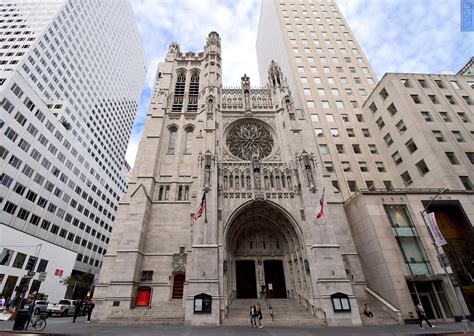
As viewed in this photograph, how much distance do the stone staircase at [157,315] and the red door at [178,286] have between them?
2.94ft

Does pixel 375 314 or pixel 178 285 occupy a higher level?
pixel 178 285

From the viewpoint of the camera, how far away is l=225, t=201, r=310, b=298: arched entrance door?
23516 mm

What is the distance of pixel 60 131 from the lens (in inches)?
1795

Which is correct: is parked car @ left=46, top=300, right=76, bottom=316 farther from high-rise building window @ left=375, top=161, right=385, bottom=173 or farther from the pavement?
high-rise building window @ left=375, top=161, right=385, bottom=173

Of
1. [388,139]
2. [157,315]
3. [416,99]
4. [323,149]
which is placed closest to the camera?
[157,315]

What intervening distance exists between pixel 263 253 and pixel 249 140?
14.8m

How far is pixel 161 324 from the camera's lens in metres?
18.3

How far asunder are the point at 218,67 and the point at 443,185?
35.9 metres

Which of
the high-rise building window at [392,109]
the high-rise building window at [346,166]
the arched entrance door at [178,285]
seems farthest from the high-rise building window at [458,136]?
the arched entrance door at [178,285]

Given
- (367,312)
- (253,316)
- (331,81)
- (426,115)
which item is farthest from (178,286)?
(331,81)

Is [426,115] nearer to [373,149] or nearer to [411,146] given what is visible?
[411,146]

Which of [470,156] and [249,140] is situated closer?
[470,156]

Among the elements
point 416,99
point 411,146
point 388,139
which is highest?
point 416,99

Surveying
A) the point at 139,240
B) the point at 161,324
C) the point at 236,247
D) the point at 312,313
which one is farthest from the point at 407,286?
the point at 139,240
